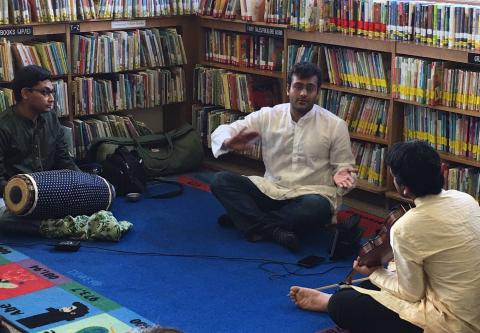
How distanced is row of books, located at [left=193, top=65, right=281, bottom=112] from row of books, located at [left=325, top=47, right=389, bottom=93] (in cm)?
66

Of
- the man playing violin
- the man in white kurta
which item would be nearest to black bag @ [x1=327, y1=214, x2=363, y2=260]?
the man in white kurta

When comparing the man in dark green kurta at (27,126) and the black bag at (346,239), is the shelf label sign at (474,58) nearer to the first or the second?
the black bag at (346,239)

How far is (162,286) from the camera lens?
4.24 meters

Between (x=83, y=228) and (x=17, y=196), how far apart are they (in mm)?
425

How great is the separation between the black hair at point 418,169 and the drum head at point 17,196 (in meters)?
2.43

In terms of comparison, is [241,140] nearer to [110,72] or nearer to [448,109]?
[448,109]

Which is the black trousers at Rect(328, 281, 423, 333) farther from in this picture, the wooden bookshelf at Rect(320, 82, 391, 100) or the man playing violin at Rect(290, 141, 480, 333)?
the wooden bookshelf at Rect(320, 82, 391, 100)

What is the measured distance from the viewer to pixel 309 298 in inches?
155

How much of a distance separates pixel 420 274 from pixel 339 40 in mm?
2601

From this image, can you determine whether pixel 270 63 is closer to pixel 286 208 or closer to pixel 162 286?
pixel 286 208

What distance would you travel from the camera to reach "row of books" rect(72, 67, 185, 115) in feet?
20.0

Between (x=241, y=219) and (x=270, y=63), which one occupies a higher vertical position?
(x=270, y=63)

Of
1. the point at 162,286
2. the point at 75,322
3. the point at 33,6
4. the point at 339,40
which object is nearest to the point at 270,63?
the point at 339,40

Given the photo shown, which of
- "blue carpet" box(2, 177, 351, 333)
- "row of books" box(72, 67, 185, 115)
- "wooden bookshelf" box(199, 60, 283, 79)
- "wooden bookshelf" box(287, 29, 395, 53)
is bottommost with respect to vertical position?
"blue carpet" box(2, 177, 351, 333)
